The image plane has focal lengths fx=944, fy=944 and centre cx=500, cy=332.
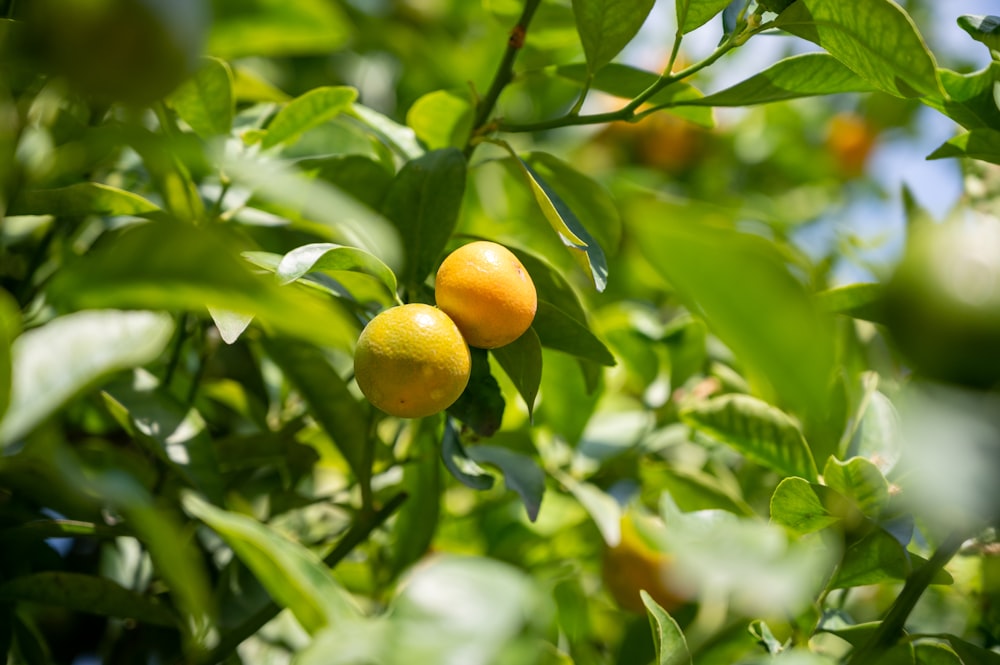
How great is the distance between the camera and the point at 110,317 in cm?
69

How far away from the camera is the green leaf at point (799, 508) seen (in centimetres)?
87

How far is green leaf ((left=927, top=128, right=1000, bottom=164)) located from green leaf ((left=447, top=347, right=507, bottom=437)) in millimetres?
515

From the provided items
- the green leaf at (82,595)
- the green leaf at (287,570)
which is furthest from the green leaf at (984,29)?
the green leaf at (82,595)

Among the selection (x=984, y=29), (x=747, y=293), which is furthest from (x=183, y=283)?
(x=984, y=29)

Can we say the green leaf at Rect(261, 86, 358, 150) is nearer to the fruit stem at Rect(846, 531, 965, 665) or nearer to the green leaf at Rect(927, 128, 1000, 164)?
the green leaf at Rect(927, 128, 1000, 164)

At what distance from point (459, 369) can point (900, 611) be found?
1.50 feet

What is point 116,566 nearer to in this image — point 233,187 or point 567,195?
point 233,187

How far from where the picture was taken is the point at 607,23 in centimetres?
98

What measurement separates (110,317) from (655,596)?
0.97 meters

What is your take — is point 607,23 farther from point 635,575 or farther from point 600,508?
point 635,575

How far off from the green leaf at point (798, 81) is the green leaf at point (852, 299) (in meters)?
0.21

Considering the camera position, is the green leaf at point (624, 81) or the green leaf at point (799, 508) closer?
the green leaf at point (799, 508)

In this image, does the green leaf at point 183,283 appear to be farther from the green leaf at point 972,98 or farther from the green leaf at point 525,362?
the green leaf at point 972,98

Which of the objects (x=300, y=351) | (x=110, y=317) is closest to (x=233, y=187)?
(x=300, y=351)
